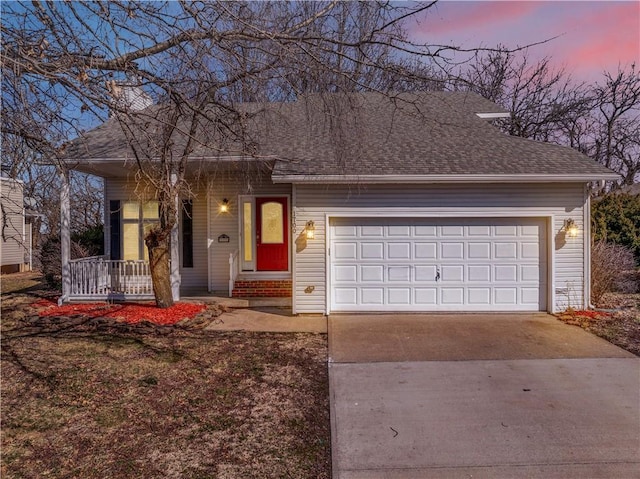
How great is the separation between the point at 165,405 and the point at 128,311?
5.00 meters

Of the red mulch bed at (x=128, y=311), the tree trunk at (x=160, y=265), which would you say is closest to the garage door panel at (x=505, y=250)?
the red mulch bed at (x=128, y=311)

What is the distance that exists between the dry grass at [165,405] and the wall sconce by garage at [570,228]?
18.5 feet

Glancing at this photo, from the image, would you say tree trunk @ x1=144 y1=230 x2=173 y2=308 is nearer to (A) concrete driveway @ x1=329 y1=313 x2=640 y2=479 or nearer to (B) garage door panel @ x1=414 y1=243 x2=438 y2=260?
(A) concrete driveway @ x1=329 y1=313 x2=640 y2=479

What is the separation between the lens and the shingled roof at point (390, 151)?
8133 millimetres

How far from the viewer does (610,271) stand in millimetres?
9625

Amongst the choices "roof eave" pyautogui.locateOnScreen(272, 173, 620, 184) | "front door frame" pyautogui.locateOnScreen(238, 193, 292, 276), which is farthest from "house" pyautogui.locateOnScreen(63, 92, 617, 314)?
"front door frame" pyautogui.locateOnScreen(238, 193, 292, 276)

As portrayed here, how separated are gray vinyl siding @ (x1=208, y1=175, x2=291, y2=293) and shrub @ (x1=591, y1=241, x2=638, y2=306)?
7.74m

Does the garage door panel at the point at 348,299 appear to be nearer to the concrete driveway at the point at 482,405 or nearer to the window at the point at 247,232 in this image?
the concrete driveway at the point at 482,405

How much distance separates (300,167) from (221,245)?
3789mm

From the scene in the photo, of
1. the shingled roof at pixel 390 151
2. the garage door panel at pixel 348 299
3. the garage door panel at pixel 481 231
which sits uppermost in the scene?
the shingled roof at pixel 390 151

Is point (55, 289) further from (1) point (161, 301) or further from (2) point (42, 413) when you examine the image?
(2) point (42, 413)

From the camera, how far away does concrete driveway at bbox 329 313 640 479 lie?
11.0 feet

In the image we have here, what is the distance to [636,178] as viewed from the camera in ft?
78.0

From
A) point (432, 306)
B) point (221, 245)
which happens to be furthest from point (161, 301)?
point (432, 306)
